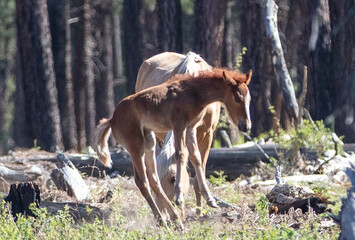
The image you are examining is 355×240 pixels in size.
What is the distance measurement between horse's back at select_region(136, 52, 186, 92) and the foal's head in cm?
246

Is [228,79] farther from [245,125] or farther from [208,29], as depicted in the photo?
[208,29]

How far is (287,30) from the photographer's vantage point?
2672 cm

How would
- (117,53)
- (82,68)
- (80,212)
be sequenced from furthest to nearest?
(117,53) → (82,68) → (80,212)

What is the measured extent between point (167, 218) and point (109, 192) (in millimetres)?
2580

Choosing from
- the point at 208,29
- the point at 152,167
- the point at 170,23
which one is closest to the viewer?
the point at 152,167

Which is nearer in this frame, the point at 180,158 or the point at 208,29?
the point at 180,158

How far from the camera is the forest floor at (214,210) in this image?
6.91m

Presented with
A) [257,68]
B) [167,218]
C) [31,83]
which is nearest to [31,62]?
[31,83]

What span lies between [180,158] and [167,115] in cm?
62

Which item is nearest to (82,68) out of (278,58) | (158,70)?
(278,58)

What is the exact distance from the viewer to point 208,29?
19.2 meters

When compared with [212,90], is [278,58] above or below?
above

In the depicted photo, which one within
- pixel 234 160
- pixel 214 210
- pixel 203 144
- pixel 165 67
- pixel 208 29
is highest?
pixel 208 29

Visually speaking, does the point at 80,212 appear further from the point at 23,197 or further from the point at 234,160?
the point at 234,160
